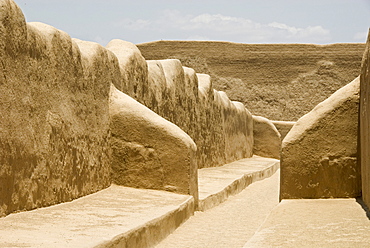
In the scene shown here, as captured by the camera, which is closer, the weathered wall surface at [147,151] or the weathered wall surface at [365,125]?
the weathered wall surface at [365,125]

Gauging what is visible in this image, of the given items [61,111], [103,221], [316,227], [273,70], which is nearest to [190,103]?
[61,111]

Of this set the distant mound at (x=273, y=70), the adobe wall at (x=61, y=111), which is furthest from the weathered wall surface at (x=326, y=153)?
the distant mound at (x=273, y=70)

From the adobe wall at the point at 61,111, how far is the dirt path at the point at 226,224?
23.2 inches

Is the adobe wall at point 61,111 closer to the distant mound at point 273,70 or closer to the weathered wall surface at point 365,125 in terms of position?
the weathered wall surface at point 365,125

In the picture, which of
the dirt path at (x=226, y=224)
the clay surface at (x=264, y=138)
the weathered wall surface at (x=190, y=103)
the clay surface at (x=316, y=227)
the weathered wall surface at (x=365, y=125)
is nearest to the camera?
the clay surface at (x=316, y=227)

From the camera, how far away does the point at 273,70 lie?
38.4 metres

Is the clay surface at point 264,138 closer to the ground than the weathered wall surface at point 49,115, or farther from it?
closer to the ground

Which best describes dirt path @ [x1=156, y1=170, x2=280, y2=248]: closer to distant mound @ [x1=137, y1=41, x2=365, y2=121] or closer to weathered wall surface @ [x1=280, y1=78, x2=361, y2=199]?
weathered wall surface @ [x1=280, y1=78, x2=361, y2=199]

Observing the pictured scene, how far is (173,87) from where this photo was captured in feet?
35.0

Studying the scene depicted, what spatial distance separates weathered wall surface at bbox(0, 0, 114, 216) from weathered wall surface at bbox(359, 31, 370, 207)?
3148 mm

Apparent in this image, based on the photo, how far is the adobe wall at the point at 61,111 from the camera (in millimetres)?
5035

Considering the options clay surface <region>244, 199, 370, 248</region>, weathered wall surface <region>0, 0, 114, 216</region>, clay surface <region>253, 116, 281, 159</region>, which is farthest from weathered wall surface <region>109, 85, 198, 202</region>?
clay surface <region>253, 116, 281, 159</region>

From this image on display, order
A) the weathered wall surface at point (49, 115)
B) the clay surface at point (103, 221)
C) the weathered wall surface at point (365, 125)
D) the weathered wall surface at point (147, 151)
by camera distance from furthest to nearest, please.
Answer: the weathered wall surface at point (147, 151) < the weathered wall surface at point (365, 125) < the weathered wall surface at point (49, 115) < the clay surface at point (103, 221)

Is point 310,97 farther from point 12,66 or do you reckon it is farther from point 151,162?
point 12,66
